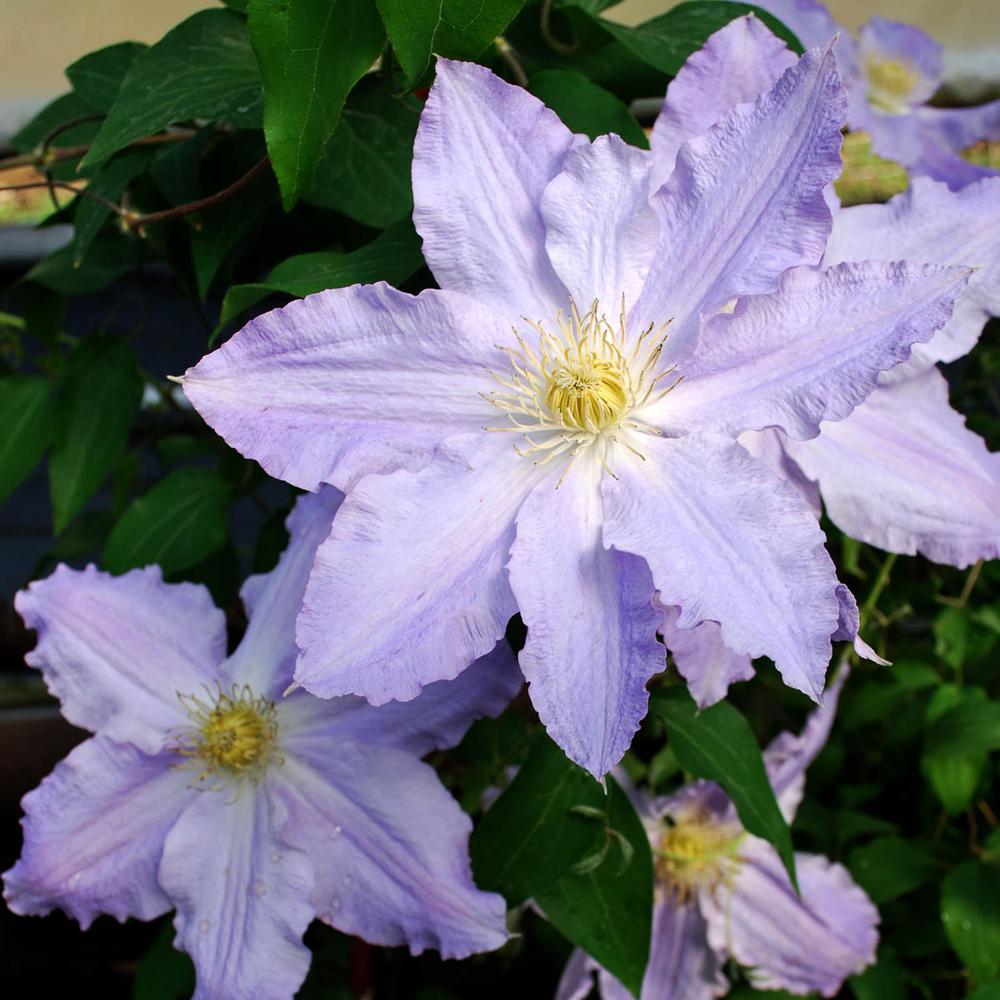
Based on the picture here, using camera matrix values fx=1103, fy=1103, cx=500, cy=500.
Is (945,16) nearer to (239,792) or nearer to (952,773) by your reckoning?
(952,773)

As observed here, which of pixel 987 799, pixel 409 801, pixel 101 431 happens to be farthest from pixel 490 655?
pixel 987 799

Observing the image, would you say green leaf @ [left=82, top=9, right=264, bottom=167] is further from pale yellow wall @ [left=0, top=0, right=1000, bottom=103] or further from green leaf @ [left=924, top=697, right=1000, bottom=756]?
pale yellow wall @ [left=0, top=0, right=1000, bottom=103]

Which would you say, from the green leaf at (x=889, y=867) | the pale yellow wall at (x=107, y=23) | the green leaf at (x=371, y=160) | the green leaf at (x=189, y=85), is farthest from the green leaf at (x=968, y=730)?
the pale yellow wall at (x=107, y=23)

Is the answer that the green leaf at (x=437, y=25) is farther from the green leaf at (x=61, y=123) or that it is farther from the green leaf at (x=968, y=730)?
the green leaf at (x=968, y=730)

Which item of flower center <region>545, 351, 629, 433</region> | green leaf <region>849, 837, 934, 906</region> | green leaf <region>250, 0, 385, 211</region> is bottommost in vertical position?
green leaf <region>849, 837, 934, 906</region>

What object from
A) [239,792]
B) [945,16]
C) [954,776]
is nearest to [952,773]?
[954,776]

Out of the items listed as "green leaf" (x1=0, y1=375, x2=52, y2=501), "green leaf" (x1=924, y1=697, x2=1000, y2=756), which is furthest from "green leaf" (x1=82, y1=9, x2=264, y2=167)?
"green leaf" (x1=924, y1=697, x2=1000, y2=756)
